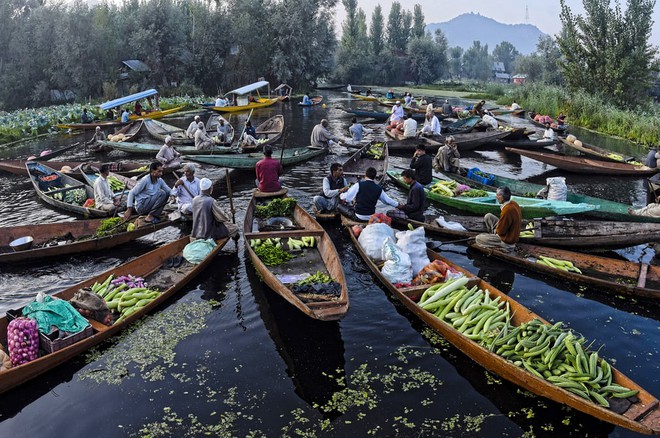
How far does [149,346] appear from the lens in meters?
8.04

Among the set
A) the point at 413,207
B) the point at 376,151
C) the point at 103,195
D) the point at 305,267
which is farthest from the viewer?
the point at 376,151

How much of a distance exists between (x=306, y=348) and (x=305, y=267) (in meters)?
2.10

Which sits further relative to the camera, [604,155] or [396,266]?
[604,155]

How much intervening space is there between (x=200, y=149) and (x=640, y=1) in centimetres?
2857

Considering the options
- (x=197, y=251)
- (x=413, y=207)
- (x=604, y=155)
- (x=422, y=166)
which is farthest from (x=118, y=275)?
(x=604, y=155)

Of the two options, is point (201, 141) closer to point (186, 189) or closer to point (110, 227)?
point (186, 189)

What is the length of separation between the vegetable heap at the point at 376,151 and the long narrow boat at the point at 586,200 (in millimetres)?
3638

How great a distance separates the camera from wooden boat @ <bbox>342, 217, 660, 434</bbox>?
539 cm

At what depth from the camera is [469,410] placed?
6629 millimetres

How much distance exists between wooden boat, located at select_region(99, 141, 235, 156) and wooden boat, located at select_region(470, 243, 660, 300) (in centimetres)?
1240

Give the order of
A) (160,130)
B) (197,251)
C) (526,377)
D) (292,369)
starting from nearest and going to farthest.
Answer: (526,377) < (292,369) < (197,251) < (160,130)

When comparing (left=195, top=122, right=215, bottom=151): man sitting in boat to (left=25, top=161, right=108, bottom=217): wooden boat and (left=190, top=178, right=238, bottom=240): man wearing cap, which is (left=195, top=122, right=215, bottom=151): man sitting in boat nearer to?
(left=25, top=161, right=108, bottom=217): wooden boat

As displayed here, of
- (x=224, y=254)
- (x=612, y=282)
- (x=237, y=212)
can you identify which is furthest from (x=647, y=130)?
(x=224, y=254)

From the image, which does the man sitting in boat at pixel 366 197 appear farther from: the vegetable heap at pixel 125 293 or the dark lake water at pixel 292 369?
the vegetable heap at pixel 125 293
